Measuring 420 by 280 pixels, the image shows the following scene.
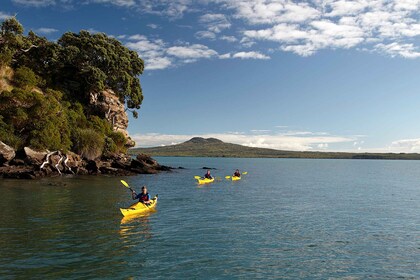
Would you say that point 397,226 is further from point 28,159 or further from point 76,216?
point 28,159

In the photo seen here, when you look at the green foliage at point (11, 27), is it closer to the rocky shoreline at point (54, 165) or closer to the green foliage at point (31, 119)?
the green foliage at point (31, 119)

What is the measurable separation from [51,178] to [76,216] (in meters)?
29.6

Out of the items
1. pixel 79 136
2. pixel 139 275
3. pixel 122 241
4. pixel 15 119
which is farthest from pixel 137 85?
pixel 139 275

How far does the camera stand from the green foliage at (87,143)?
65.9 metres

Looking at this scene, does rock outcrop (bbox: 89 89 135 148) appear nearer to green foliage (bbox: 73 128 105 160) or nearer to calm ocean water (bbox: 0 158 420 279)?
green foliage (bbox: 73 128 105 160)

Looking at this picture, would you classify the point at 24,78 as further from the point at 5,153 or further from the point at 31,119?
the point at 5,153

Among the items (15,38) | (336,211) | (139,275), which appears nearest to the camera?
(139,275)

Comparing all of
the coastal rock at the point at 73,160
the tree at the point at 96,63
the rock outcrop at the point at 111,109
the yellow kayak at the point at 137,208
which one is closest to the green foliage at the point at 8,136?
the coastal rock at the point at 73,160

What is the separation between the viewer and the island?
2202 inches

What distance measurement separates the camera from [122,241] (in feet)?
68.1

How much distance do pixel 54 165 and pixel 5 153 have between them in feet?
25.8

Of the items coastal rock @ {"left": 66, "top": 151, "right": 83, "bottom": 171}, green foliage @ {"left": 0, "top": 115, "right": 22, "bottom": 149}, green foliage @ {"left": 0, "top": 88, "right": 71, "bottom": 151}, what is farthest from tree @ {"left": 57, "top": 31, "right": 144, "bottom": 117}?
green foliage @ {"left": 0, "top": 115, "right": 22, "bottom": 149}

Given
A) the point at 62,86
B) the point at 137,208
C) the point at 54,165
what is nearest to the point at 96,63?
the point at 62,86

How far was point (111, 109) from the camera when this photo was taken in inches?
3157
